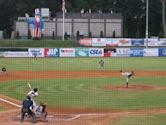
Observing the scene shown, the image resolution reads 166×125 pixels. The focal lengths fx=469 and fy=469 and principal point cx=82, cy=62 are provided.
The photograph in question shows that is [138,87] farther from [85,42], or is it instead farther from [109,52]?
[85,42]

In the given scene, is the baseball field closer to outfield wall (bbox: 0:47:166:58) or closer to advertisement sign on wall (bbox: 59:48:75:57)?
outfield wall (bbox: 0:47:166:58)

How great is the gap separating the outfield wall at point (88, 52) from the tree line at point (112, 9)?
41.4 ft

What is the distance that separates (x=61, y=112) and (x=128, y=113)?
89.7 inches

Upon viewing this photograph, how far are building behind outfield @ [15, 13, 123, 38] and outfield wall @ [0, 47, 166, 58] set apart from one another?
27.2 feet

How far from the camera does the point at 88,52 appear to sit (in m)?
47.9

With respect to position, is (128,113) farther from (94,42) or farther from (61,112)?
(94,42)

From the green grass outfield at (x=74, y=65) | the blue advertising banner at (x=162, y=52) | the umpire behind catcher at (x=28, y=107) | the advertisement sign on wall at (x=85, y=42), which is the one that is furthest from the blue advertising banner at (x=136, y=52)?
the umpire behind catcher at (x=28, y=107)

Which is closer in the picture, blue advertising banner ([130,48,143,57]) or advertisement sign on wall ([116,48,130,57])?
advertisement sign on wall ([116,48,130,57])

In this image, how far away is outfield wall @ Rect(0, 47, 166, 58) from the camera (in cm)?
4622

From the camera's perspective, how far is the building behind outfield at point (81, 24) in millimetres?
56562

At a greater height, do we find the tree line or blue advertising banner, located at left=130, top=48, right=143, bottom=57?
the tree line

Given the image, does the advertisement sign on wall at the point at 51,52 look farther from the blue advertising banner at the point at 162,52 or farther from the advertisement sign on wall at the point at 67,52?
the blue advertising banner at the point at 162,52

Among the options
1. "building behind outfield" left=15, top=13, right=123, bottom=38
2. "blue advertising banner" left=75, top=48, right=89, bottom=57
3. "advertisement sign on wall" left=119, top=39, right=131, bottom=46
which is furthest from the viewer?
"building behind outfield" left=15, top=13, right=123, bottom=38

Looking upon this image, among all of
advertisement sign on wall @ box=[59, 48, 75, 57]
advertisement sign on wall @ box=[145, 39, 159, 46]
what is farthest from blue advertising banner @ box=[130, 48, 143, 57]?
advertisement sign on wall @ box=[59, 48, 75, 57]
